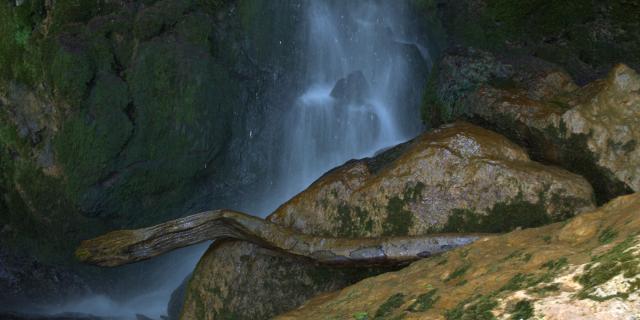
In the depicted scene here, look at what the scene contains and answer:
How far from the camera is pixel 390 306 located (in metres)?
3.45

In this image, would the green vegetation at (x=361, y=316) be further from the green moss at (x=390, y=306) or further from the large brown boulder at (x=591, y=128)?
the large brown boulder at (x=591, y=128)

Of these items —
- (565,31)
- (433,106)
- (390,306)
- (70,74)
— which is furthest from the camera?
(565,31)

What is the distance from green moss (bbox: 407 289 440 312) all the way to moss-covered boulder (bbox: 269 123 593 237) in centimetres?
201

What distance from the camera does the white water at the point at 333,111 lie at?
10.5 m

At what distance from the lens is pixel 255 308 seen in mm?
5652

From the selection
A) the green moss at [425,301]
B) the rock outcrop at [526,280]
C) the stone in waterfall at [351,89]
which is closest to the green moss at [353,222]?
the rock outcrop at [526,280]

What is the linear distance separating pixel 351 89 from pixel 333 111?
55 centimetres

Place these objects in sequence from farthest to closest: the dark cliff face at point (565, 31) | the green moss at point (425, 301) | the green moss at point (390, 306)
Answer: the dark cliff face at point (565, 31) < the green moss at point (390, 306) < the green moss at point (425, 301)

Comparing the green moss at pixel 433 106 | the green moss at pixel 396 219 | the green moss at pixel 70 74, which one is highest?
the green moss at pixel 70 74

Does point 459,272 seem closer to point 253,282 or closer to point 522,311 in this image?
point 522,311

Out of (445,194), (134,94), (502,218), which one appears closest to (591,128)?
(502,218)

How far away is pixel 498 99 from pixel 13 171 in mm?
7306

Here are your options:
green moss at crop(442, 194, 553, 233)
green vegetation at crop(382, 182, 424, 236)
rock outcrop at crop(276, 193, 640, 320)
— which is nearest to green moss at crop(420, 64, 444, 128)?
green vegetation at crop(382, 182, 424, 236)

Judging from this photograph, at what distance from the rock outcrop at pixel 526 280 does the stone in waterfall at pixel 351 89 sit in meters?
6.96
